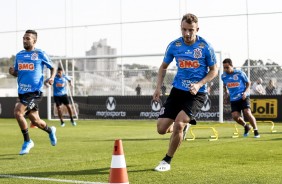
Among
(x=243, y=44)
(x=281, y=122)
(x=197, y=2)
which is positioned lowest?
(x=281, y=122)

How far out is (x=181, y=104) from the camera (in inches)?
332

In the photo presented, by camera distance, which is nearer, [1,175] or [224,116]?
[1,175]

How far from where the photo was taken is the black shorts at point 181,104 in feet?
Answer: 27.5

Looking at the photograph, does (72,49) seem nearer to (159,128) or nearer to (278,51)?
(278,51)

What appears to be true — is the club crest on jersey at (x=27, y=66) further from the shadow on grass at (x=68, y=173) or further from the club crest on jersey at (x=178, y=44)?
the club crest on jersey at (x=178, y=44)

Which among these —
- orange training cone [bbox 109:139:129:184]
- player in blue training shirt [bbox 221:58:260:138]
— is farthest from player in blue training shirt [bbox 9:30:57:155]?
player in blue training shirt [bbox 221:58:260:138]

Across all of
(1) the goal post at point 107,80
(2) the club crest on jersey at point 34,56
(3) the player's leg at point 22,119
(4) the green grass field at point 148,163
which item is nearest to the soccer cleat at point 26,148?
(3) the player's leg at point 22,119

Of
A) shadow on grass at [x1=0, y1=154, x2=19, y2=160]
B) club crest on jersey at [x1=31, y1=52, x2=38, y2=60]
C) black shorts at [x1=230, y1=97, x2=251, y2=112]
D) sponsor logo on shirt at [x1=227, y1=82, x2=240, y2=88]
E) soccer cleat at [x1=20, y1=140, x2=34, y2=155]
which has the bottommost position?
shadow on grass at [x1=0, y1=154, x2=19, y2=160]

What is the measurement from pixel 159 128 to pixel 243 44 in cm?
2208

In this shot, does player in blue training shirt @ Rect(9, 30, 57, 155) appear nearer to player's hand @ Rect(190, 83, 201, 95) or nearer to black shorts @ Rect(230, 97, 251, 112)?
player's hand @ Rect(190, 83, 201, 95)

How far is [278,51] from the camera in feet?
91.4

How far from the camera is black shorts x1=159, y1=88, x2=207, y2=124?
8.39 metres

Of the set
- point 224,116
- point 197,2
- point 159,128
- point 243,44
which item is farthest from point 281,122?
point 159,128

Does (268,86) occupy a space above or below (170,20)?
below
